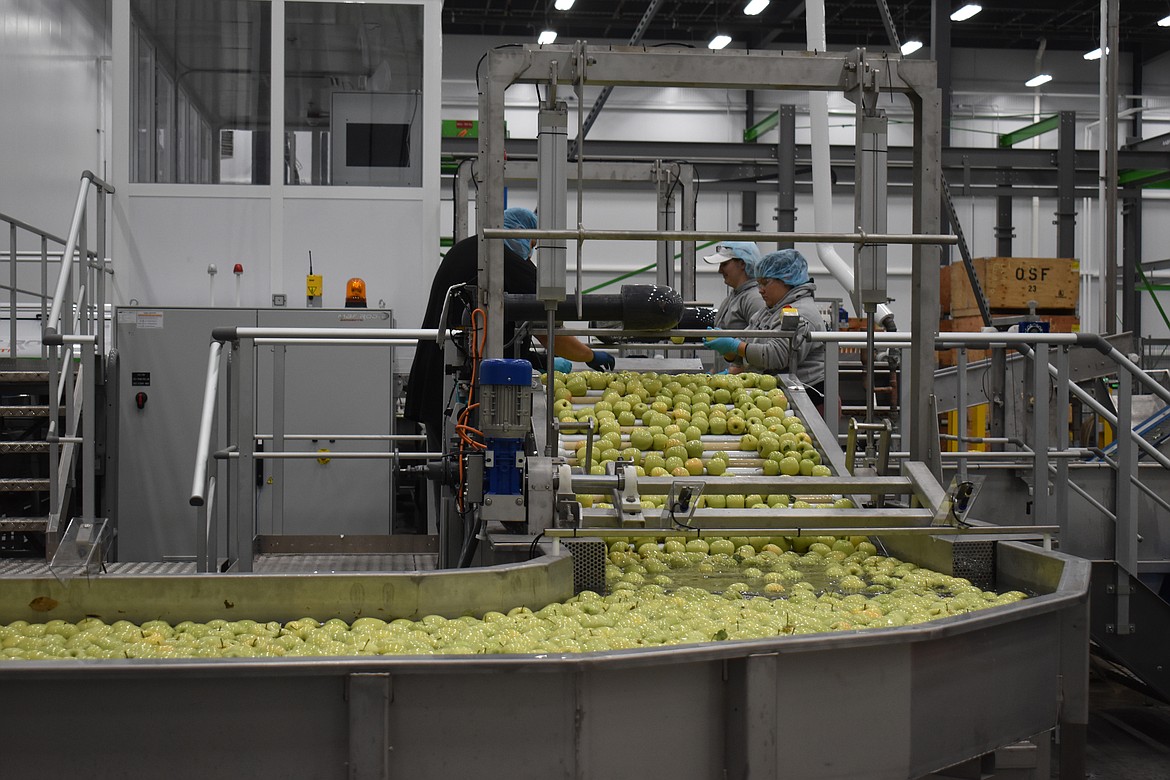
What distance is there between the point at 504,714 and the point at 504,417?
1.42 m

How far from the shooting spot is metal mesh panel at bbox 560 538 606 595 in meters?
3.24

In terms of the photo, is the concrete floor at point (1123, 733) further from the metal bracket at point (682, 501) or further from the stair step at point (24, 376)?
the stair step at point (24, 376)

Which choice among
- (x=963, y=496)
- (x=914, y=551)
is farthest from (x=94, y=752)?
(x=914, y=551)

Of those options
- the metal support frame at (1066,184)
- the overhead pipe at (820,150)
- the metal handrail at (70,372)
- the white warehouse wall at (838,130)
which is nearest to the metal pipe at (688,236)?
the metal handrail at (70,372)

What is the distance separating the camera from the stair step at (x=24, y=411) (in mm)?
6152

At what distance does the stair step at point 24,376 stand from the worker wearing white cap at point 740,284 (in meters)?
4.16

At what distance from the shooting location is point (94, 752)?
181 cm

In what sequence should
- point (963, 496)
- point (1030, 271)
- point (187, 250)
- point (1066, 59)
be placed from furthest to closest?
point (1066, 59), point (1030, 271), point (187, 250), point (963, 496)

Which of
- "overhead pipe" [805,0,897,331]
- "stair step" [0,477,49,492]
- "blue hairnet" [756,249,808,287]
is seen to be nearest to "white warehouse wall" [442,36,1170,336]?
"overhead pipe" [805,0,897,331]

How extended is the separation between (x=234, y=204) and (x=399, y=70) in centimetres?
157

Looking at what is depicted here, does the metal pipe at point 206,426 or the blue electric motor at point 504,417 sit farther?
the metal pipe at point 206,426

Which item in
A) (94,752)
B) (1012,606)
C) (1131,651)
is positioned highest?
(1012,606)

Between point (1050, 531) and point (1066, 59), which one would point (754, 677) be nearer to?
point (1050, 531)

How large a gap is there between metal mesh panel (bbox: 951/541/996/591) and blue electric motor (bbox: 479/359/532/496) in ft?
4.74
